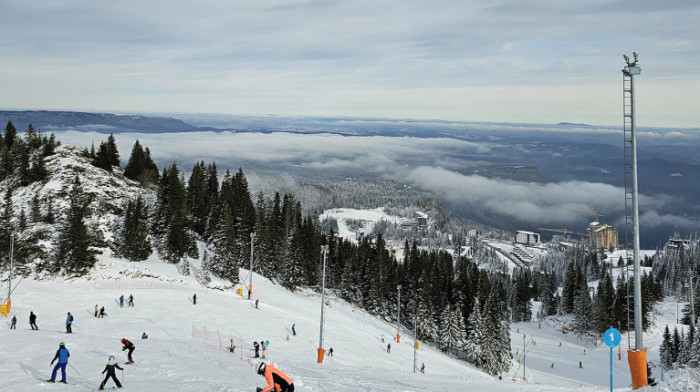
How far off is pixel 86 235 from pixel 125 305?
20.2 meters

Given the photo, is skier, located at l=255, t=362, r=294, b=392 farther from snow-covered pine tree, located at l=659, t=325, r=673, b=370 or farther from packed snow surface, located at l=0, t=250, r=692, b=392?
snow-covered pine tree, located at l=659, t=325, r=673, b=370

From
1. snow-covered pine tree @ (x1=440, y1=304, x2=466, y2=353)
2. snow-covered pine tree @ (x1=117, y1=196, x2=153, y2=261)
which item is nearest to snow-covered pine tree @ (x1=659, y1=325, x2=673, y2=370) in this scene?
snow-covered pine tree @ (x1=440, y1=304, x2=466, y2=353)

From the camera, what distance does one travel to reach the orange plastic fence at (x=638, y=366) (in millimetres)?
16750

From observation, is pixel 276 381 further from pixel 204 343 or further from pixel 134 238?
pixel 134 238

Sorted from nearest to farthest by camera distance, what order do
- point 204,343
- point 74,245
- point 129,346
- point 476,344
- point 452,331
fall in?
point 129,346 → point 204,343 → point 74,245 → point 476,344 → point 452,331

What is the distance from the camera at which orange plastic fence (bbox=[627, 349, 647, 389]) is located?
55.0 feet

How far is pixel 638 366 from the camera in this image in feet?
55.6

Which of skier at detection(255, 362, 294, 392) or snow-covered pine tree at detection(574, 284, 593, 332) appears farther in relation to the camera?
snow-covered pine tree at detection(574, 284, 593, 332)

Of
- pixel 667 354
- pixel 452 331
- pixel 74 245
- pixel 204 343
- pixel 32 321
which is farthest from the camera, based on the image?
pixel 667 354

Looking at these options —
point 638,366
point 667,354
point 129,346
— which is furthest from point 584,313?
point 129,346

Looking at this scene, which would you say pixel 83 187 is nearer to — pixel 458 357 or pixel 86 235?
pixel 86 235

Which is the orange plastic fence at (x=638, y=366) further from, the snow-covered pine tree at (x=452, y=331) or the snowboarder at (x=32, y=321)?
the snow-covered pine tree at (x=452, y=331)

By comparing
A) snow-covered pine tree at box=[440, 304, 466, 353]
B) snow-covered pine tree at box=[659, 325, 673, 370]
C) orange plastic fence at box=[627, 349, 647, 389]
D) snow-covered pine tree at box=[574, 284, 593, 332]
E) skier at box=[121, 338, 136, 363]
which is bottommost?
snow-covered pine tree at box=[574, 284, 593, 332]

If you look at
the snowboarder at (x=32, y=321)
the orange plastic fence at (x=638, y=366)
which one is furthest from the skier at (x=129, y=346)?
the orange plastic fence at (x=638, y=366)
